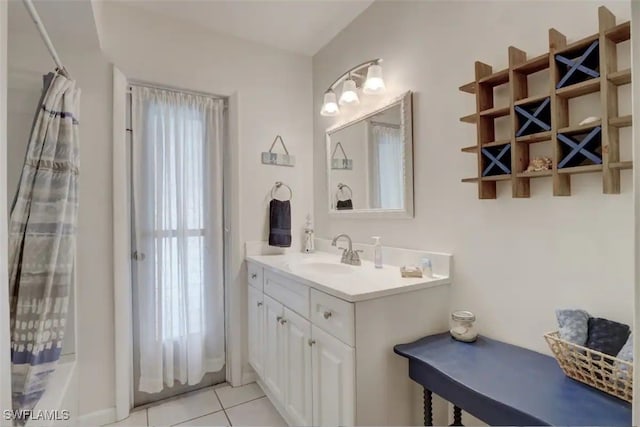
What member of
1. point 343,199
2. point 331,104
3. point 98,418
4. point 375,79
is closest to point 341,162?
point 343,199

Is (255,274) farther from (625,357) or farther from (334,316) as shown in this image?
(625,357)

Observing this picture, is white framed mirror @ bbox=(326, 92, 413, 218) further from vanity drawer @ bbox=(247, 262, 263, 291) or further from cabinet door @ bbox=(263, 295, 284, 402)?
cabinet door @ bbox=(263, 295, 284, 402)

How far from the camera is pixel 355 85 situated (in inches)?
80.0

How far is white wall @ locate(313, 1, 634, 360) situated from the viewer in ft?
3.36

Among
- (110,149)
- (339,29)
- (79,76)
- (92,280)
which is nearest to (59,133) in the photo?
(110,149)

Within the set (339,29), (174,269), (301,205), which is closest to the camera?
(174,269)

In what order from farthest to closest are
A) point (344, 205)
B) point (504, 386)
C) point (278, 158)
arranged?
point (278, 158)
point (344, 205)
point (504, 386)

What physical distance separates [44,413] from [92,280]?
73 cm

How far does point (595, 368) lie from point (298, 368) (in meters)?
1.19

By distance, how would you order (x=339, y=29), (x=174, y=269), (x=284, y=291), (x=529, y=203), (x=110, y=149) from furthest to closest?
(x=339, y=29) < (x=174, y=269) < (x=110, y=149) < (x=284, y=291) < (x=529, y=203)

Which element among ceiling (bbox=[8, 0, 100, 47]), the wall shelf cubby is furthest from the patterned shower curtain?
the wall shelf cubby

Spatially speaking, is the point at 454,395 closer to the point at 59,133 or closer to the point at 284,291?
the point at 284,291

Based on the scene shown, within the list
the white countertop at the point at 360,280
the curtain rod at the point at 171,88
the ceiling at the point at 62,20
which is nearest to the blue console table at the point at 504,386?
the white countertop at the point at 360,280

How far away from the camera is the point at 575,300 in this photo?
1.08 meters
